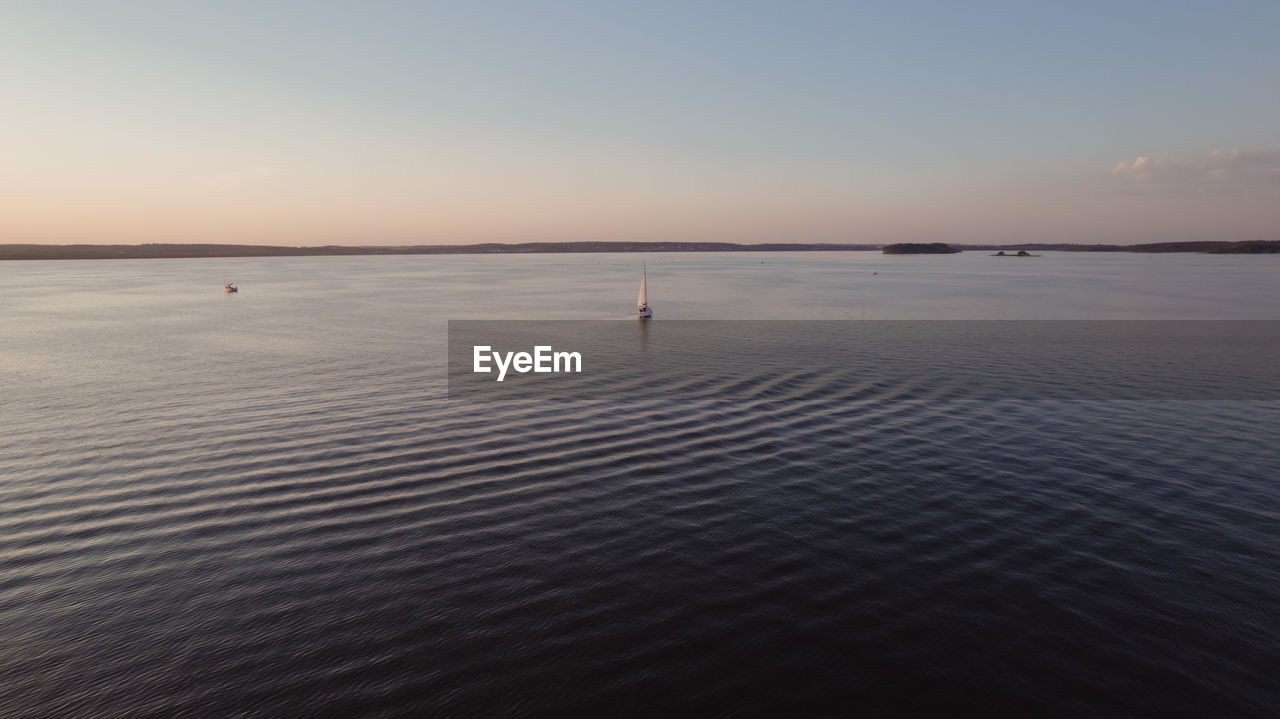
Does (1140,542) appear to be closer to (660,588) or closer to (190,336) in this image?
(660,588)

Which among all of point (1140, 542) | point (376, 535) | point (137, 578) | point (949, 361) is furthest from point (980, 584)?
point (949, 361)

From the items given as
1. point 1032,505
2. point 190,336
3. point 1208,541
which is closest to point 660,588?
point 1032,505

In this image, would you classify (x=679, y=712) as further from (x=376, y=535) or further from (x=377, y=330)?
(x=377, y=330)

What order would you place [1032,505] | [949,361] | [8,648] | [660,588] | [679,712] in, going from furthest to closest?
[949,361]
[1032,505]
[660,588]
[8,648]
[679,712]

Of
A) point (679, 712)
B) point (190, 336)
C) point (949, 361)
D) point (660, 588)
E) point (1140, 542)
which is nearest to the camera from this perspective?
point (679, 712)

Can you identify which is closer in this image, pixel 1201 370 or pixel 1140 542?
pixel 1140 542

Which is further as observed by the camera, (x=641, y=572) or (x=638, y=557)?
(x=638, y=557)
